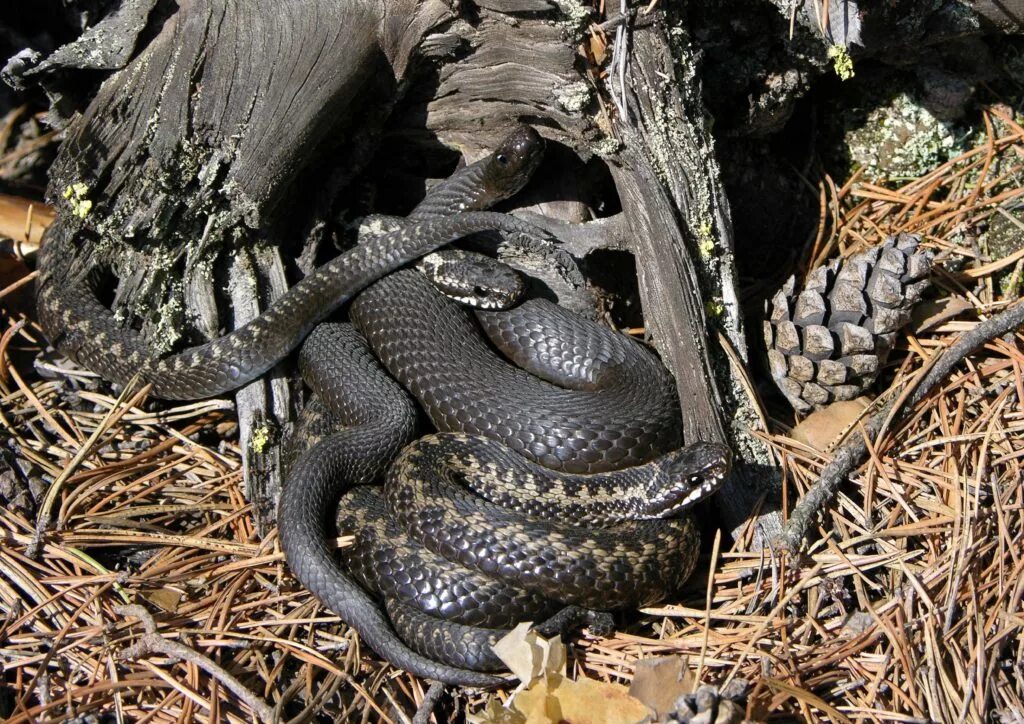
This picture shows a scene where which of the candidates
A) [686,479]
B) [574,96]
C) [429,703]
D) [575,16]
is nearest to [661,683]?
[429,703]

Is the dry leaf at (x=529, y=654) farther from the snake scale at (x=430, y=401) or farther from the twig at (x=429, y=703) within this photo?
the twig at (x=429, y=703)

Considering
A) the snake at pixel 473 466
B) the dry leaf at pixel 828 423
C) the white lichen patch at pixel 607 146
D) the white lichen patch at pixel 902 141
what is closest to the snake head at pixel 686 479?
the snake at pixel 473 466

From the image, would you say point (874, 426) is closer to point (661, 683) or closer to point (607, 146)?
point (661, 683)

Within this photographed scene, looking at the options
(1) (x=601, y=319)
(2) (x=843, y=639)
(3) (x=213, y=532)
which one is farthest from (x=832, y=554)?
(3) (x=213, y=532)

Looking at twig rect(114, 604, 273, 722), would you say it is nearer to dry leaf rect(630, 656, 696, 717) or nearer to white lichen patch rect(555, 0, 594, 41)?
dry leaf rect(630, 656, 696, 717)

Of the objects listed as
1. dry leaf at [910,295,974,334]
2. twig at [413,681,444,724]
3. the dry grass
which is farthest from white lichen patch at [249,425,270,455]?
dry leaf at [910,295,974,334]

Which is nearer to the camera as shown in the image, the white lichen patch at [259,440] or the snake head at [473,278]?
the white lichen patch at [259,440]
